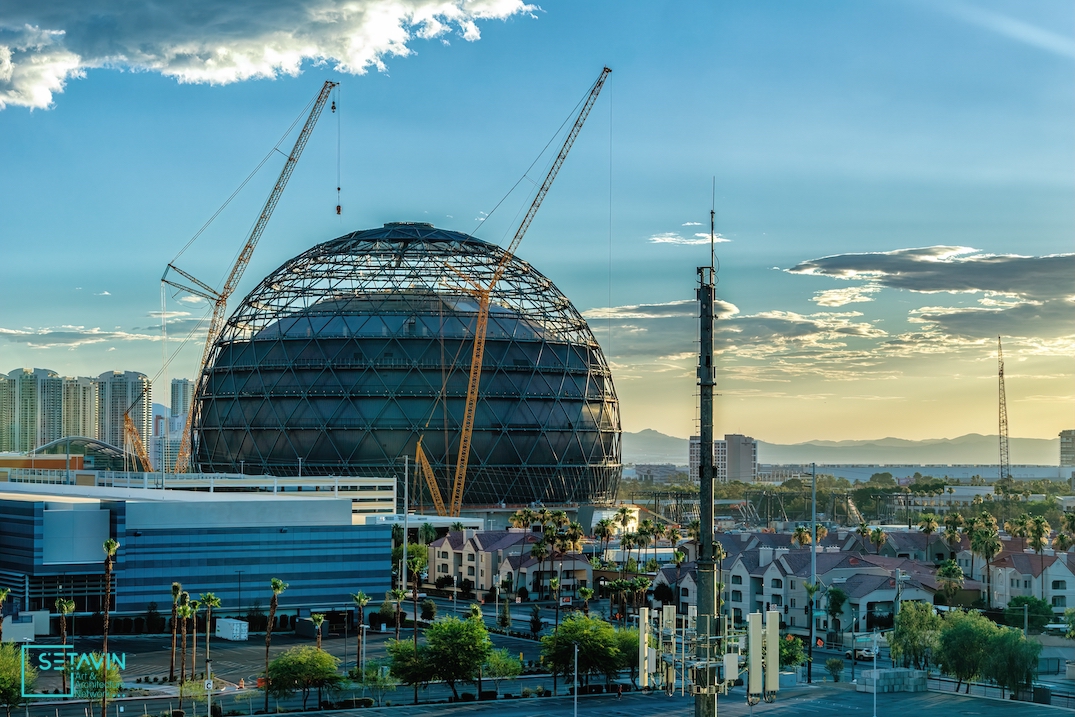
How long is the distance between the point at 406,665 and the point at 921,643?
30.2 m

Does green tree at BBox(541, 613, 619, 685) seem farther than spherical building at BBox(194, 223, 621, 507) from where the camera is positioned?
No

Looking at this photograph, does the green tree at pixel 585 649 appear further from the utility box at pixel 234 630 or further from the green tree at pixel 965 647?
the utility box at pixel 234 630

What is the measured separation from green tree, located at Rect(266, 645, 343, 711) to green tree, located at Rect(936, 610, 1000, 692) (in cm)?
3257

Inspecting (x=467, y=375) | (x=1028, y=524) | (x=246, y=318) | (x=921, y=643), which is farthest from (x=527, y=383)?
(x=921, y=643)

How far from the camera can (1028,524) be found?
130 m

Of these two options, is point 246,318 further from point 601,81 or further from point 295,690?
point 295,690

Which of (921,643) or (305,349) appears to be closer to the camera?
(921,643)

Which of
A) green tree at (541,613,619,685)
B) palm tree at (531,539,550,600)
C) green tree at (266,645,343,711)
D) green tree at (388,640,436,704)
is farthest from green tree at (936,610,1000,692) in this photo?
palm tree at (531,539,550,600)

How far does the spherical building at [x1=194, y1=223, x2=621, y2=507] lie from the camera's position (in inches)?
6152

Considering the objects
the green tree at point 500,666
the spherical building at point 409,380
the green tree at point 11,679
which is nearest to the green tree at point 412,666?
the green tree at point 500,666

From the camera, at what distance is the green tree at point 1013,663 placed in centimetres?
7138

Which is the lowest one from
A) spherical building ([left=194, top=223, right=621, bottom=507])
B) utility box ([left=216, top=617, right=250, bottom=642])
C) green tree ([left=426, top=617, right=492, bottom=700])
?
utility box ([left=216, top=617, right=250, bottom=642])

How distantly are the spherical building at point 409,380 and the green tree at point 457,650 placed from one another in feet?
277

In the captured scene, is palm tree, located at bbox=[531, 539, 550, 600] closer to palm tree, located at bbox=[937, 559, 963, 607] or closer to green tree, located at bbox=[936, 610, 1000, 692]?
palm tree, located at bbox=[937, 559, 963, 607]
